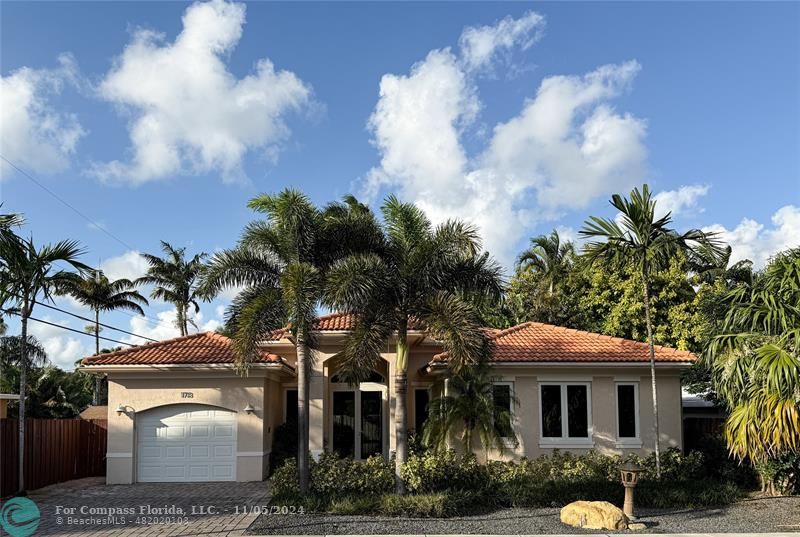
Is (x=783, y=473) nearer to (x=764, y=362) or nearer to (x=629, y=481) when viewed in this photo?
(x=629, y=481)

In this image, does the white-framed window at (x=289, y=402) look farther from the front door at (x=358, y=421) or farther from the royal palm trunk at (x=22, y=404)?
the royal palm trunk at (x=22, y=404)

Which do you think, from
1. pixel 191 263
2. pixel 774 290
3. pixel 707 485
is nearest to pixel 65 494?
pixel 707 485

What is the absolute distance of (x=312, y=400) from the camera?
18.0 meters

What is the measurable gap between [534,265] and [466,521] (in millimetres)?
23871

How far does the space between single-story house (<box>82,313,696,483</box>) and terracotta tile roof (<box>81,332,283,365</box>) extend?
37 millimetres

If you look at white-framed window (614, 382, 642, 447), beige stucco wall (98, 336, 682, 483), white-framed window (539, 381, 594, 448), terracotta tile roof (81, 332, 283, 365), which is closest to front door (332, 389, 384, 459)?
beige stucco wall (98, 336, 682, 483)

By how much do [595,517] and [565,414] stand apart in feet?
17.4

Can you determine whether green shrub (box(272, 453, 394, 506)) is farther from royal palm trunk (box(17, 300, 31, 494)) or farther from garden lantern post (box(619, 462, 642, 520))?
royal palm trunk (box(17, 300, 31, 494))

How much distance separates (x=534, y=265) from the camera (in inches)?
1396

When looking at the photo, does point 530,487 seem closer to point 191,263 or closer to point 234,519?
point 234,519

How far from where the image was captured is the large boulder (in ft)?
40.1

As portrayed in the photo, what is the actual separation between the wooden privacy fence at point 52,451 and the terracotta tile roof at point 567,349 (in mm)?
10400

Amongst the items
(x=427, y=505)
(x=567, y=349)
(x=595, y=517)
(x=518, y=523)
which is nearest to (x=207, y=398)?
(x=427, y=505)

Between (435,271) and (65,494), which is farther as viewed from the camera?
(65,494)
